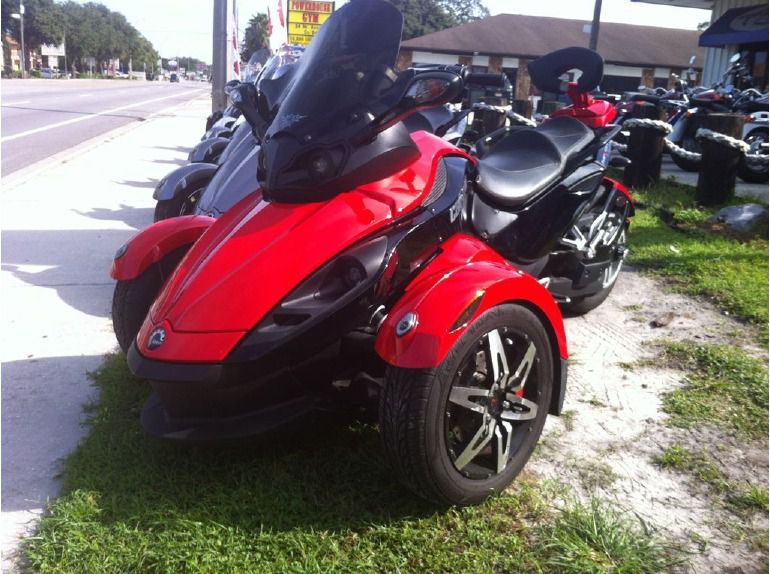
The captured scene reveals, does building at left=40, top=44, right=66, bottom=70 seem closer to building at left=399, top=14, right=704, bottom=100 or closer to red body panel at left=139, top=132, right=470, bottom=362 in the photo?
building at left=399, top=14, right=704, bottom=100

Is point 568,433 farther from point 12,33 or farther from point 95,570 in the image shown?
point 12,33

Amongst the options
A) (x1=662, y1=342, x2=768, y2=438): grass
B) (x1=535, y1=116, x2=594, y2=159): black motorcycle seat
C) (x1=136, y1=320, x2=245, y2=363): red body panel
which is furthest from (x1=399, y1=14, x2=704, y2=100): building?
(x1=136, y1=320, x2=245, y2=363): red body panel

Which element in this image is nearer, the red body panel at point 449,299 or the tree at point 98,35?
the red body panel at point 449,299

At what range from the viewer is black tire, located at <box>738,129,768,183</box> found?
914cm

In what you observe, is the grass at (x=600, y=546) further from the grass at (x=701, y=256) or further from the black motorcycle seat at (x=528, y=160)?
Result: the grass at (x=701, y=256)

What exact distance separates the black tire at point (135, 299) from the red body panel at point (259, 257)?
51cm

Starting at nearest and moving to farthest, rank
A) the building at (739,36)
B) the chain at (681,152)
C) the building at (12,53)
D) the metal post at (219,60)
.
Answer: the chain at (681,152)
the metal post at (219,60)
the building at (739,36)
the building at (12,53)

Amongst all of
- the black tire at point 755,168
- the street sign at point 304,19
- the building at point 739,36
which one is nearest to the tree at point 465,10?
the building at point 739,36

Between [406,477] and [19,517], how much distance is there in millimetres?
1306

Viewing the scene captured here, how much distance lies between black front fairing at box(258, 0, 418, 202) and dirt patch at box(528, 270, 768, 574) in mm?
1344

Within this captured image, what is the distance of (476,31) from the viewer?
4134cm

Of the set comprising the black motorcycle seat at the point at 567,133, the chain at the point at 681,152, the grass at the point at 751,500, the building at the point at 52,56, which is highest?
the building at the point at 52,56

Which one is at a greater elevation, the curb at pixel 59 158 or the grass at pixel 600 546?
the curb at pixel 59 158

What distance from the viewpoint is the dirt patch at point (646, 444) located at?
8.29ft
